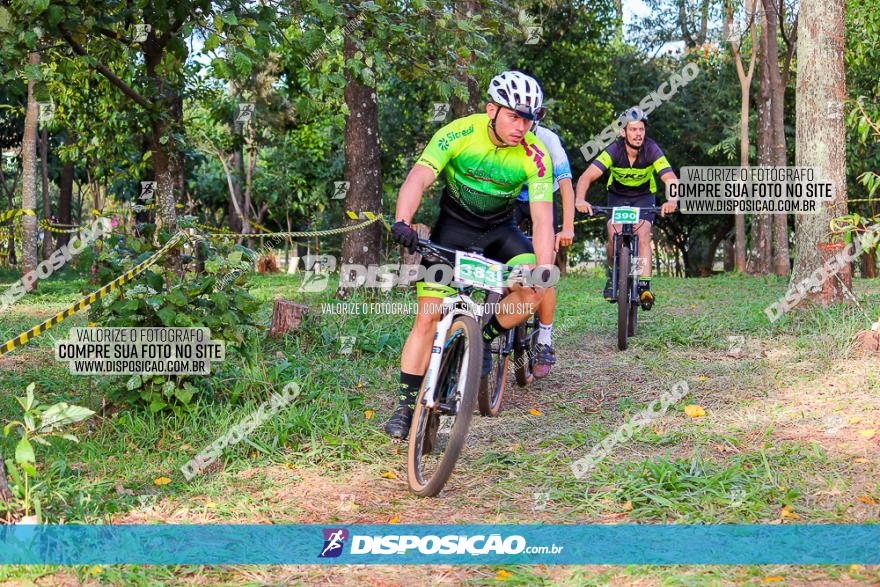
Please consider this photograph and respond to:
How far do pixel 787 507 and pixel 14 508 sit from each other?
132 inches

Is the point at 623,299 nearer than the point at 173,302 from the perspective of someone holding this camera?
No

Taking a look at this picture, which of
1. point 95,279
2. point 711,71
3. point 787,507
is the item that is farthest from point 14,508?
point 711,71

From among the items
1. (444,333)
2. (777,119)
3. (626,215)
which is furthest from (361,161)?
(777,119)

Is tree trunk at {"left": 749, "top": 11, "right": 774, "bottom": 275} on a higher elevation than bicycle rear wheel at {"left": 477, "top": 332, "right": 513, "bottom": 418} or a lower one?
higher

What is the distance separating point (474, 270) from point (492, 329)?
1.02 meters

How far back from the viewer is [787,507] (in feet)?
13.0

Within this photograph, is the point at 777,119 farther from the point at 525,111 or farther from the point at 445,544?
the point at 445,544

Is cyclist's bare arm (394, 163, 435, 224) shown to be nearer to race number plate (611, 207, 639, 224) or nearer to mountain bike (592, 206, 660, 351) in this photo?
mountain bike (592, 206, 660, 351)

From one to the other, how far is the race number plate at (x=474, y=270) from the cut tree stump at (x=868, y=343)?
355cm

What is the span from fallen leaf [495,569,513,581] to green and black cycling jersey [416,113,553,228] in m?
2.16

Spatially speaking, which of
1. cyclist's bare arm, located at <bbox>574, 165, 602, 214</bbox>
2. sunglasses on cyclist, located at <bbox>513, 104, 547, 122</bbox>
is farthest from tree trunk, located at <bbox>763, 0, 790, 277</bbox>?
sunglasses on cyclist, located at <bbox>513, 104, 547, 122</bbox>

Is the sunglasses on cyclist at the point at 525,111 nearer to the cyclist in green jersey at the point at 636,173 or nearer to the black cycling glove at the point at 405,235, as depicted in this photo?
the black cycling glove at the point at 405,235

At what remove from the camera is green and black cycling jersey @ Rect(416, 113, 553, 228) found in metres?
4.85

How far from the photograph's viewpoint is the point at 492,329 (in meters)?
5.40
